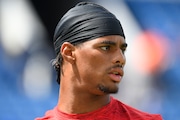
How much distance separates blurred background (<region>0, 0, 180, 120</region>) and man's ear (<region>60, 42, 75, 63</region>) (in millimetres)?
1944

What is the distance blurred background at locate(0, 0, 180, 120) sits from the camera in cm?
418

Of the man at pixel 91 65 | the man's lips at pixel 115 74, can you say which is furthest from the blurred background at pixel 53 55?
the man's lips at pixel 115 74

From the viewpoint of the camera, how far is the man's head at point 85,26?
2.19 meters

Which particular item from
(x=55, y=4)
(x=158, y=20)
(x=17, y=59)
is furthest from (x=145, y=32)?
(x=17, y=59)

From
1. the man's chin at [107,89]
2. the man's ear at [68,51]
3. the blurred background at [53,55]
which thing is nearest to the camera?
the man's chin at [107,89]

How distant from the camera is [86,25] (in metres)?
2.24

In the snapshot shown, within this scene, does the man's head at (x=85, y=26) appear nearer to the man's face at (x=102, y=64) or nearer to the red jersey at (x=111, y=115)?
the man's face at (x=102, y=64)

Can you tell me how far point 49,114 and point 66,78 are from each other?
19 cm

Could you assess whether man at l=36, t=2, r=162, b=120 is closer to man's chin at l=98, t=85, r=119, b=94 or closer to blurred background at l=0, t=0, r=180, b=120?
man's chin at l=98, t=85, r=119, b=94

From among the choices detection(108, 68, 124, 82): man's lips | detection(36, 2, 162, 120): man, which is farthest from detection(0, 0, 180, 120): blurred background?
detection(108, 68, 124, 82): man's lips

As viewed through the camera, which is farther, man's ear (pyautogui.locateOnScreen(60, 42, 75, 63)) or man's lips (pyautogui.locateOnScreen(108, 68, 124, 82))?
man's ear (pyautogui.locateOnScreen(60, 42, 75, 63))

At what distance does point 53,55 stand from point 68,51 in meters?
2.11

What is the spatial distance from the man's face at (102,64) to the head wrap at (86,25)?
3 cm

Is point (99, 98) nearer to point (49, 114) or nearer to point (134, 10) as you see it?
point (49, 114)
